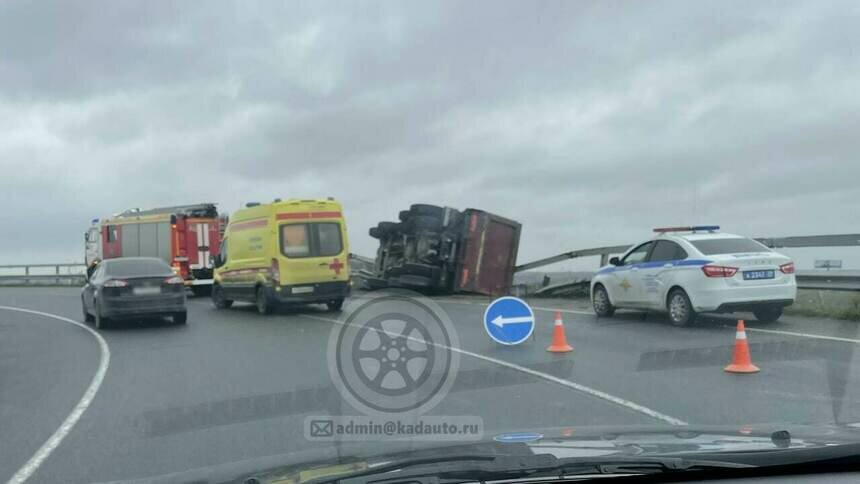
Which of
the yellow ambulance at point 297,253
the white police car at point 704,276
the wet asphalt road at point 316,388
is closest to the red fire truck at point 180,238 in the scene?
the yellow ambulance at point 297,253

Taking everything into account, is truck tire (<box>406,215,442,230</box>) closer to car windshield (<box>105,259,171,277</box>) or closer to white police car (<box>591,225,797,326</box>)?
car windshield (<box>105,259,171,277</box>)

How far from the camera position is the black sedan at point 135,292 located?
17250 millimetres

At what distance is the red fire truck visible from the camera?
29.0m

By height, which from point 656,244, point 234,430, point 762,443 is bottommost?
point 234,430

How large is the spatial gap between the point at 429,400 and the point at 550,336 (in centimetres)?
547

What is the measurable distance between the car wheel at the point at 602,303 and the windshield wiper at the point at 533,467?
12948 millimetres

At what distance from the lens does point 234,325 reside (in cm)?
1733

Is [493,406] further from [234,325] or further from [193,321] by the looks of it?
[193,321]

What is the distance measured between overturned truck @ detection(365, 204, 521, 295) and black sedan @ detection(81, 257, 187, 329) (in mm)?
6899

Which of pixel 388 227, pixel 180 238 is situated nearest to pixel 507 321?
pixel 388 227

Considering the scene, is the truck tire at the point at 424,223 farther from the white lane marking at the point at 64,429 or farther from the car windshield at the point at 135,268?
the white lane marking at the point at 64,429

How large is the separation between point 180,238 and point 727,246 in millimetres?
19858

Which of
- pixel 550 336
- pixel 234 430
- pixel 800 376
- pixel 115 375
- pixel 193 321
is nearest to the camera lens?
pixel 234 430

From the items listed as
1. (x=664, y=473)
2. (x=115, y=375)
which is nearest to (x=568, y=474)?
(x=664, y=473)
